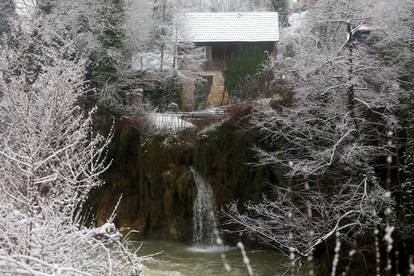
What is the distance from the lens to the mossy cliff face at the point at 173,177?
16.1 m

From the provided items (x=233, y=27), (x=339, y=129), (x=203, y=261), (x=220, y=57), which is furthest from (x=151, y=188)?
(x=233, y=27)

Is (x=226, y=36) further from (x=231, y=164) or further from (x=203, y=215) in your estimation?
(x=203, y=215)

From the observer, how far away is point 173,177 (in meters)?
17.0

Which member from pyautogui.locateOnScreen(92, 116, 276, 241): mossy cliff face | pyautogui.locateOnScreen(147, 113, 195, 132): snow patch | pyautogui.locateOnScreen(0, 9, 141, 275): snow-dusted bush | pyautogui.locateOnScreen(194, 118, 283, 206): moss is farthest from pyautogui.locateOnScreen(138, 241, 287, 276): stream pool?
pyautogui.locateOnScreen(147, 113, 195, 132): snow patch

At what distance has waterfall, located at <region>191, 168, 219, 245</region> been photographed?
16.1m

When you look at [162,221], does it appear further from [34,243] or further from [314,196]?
[34,243]

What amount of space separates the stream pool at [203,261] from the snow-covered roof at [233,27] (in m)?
15.2

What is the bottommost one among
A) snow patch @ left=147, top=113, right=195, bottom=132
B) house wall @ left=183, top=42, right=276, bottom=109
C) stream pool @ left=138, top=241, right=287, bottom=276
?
stream pool @ left=138, top=241, right=287, bottom=276

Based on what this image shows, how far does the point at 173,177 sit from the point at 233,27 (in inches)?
576

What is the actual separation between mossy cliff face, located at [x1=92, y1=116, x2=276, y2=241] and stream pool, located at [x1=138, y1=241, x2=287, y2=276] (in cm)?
108

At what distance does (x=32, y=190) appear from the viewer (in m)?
7.25

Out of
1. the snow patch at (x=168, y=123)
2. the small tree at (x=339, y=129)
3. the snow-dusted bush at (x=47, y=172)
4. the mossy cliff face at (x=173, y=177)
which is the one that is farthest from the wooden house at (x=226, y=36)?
the small tree at (x=339, y=129)

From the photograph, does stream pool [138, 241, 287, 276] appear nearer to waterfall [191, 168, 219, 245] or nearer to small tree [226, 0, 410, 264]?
waterfall [191, 168, 219, 245]

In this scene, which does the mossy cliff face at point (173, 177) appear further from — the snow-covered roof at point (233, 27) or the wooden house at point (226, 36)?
the snow-covered roof at point (233, 27)
